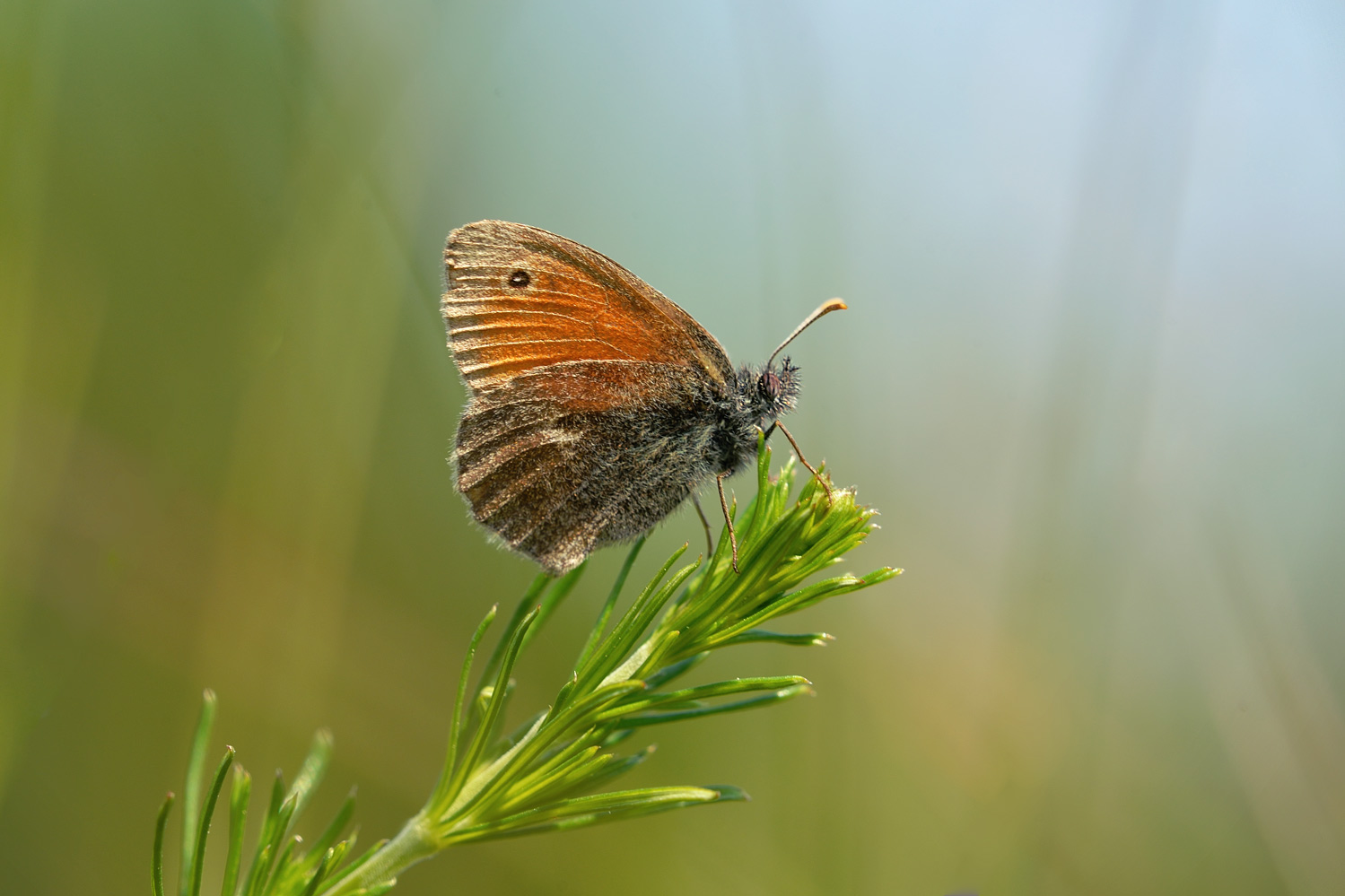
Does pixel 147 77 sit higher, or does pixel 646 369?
pixel 147 77

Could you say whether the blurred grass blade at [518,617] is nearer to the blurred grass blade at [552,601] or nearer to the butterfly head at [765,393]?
the blurred grass blade at [552,601]

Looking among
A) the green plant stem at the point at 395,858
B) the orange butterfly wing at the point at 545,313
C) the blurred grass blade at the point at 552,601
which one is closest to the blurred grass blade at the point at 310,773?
the green plant stem at the point at 395,858

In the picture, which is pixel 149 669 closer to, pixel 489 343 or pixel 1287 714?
pixel 489 343

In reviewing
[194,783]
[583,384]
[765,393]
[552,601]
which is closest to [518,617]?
[552,601]

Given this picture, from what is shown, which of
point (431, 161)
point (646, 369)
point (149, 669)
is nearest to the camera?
point (646, 369)

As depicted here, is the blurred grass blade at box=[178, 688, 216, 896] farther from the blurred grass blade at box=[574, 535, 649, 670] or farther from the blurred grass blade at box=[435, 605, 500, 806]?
the blurred grass blade at box=[574, 535, 649, 670]

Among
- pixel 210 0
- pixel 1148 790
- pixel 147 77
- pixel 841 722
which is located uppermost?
pixel 210 0

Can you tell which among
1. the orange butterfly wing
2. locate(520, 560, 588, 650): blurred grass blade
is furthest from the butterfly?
locate(520, 560, 588, 650): blurred grass blade

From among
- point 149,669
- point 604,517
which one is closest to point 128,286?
point 149,669
